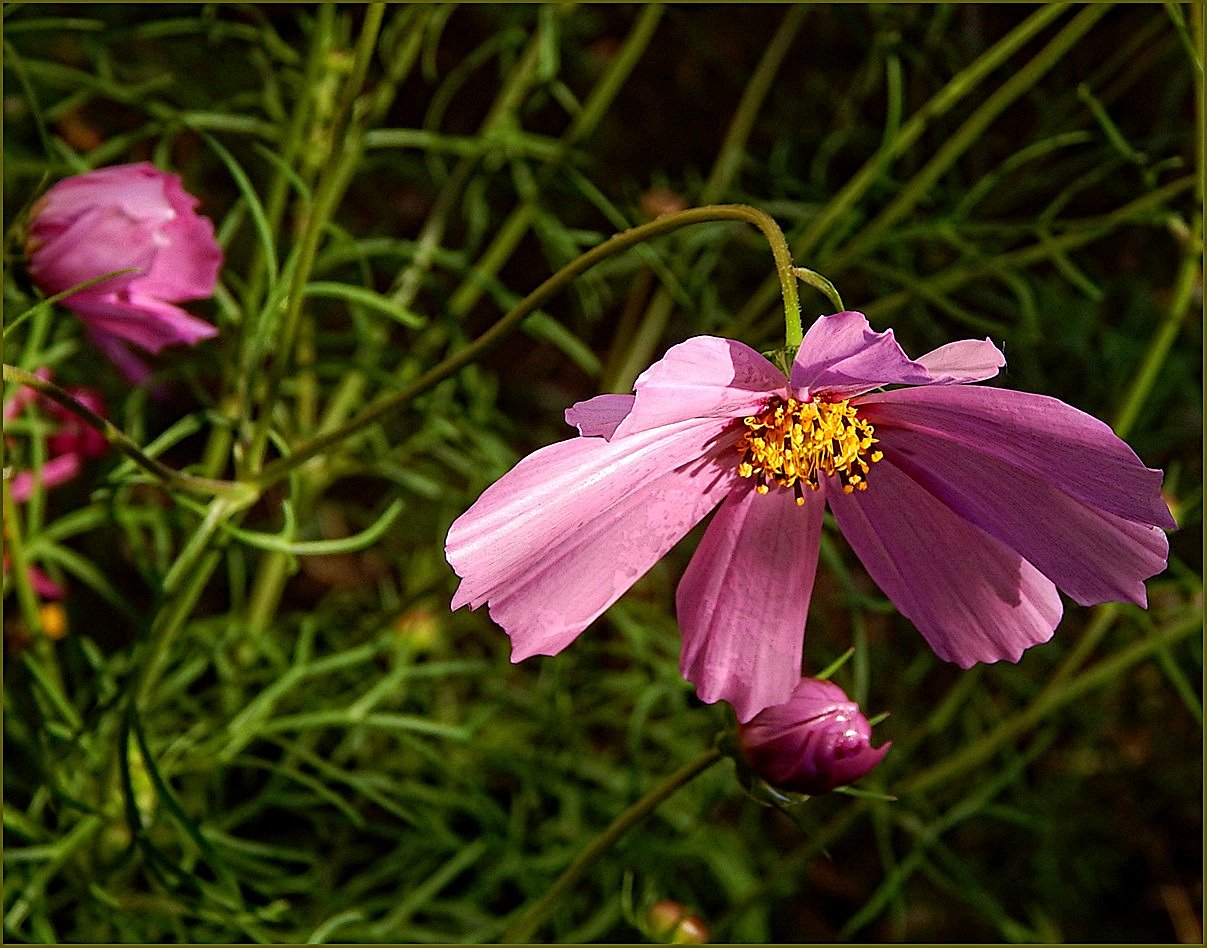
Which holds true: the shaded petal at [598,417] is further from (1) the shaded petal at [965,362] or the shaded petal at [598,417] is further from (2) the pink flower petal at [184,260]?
(2) the pink flower petal at [184,260]

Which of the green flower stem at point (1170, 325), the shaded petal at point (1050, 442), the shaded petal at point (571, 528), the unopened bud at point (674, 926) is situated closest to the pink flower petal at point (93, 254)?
the shaded petal at point (571, 528)

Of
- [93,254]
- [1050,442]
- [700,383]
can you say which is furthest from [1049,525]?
[93,254]

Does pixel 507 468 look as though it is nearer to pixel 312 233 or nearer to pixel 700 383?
pixel 312 233

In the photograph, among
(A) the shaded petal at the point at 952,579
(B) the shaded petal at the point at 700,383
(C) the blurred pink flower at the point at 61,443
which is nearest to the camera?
(B) the shaded petal at the point at 700,383

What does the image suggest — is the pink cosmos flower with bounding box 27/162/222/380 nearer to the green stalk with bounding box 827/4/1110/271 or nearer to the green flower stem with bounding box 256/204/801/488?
the green flower stem with bounding box 256/204/801/488

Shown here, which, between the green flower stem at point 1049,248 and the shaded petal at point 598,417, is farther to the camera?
the green flower stem at point 1049,248

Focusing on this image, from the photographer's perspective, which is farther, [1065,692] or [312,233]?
[1065,692]

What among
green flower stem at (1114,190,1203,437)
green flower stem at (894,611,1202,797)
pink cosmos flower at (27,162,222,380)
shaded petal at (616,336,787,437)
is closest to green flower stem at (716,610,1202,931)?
green flower stem at (894,611,1202,797)
